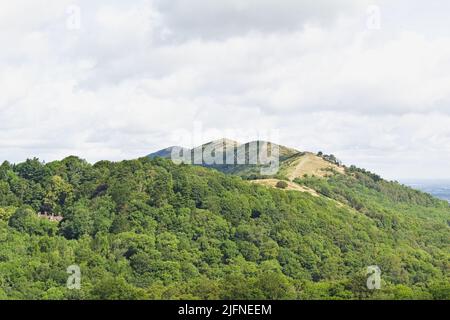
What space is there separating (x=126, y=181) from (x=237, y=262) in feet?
77.6

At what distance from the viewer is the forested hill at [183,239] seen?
6570 centimetres

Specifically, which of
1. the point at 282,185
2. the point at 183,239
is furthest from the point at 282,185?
the point at 183,239

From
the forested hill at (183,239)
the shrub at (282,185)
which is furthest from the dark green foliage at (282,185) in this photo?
the forested hill at (183,239)

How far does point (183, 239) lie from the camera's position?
296ft

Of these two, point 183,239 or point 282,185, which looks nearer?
point 183,239

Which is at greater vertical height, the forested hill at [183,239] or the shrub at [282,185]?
the shrub at [282,185]

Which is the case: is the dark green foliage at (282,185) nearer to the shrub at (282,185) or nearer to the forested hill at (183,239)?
the shrub at (282,185)

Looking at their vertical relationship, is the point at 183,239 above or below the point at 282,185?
below

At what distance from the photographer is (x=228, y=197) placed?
348 ft

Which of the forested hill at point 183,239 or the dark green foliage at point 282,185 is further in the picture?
the dark green foliage at point 282,185

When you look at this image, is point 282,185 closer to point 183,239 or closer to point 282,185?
point 282,185

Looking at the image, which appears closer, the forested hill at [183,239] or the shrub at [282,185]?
the forested hill at [183,239]

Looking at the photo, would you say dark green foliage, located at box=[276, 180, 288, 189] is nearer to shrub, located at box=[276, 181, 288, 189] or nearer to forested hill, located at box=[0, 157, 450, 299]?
shrub, located at box=[276, 181, 288, 189]
